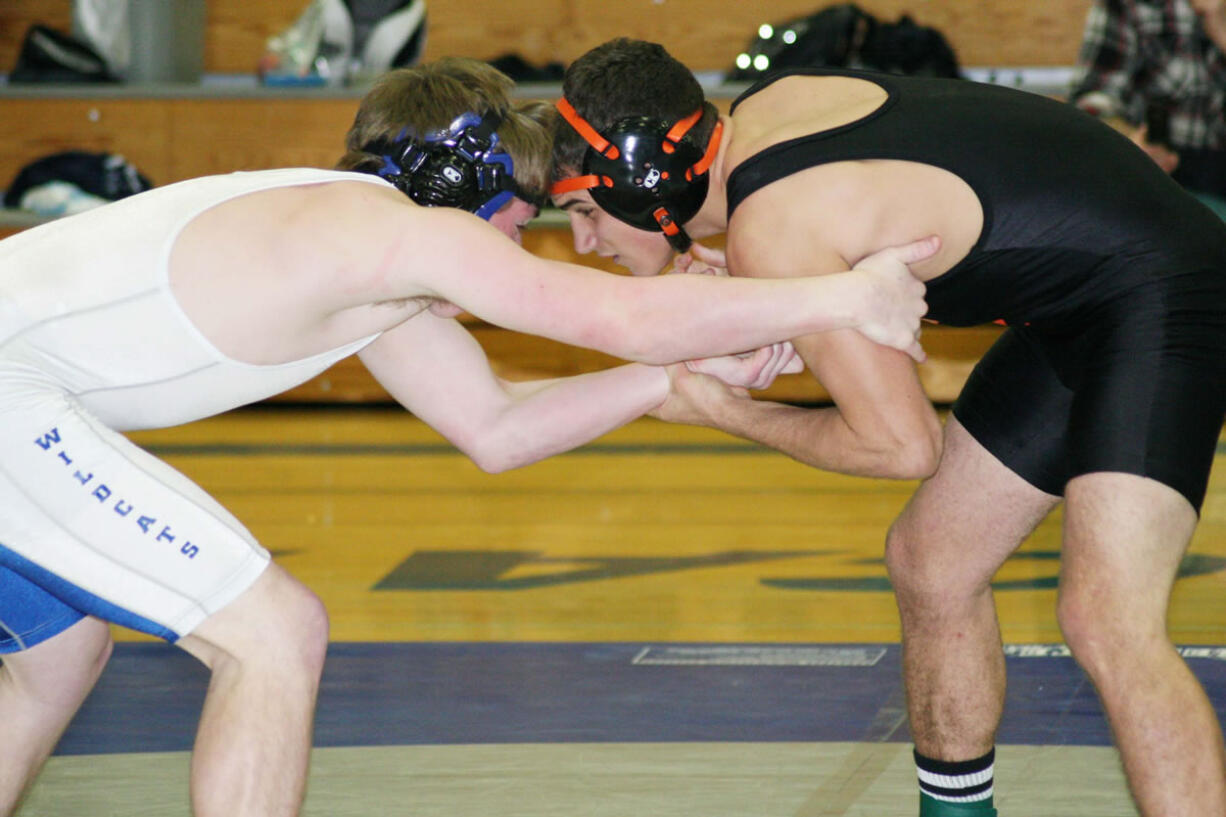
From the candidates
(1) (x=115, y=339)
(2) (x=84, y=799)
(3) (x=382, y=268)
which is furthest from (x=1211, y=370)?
(2) (x=84, y=799)

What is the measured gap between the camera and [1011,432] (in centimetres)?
260

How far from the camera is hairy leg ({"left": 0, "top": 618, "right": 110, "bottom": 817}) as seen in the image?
238cm

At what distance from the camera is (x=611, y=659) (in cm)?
388

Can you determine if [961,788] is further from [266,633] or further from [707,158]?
[266,633]

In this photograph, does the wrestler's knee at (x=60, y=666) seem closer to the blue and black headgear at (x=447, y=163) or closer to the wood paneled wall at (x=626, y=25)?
the blue and black headgear at (x=447, y=163)

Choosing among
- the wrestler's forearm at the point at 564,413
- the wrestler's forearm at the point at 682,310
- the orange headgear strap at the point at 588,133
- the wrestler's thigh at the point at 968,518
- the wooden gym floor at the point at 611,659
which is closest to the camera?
the wrestler's forearm at the point at 682,310

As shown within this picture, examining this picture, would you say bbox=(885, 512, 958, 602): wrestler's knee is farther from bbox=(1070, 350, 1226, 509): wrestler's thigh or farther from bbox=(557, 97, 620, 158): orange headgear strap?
bbox=(557, 97, 620, 158): orange headgear strap

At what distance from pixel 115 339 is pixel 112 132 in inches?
275

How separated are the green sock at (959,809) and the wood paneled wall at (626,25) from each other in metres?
7.02

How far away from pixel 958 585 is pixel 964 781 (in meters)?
0.34

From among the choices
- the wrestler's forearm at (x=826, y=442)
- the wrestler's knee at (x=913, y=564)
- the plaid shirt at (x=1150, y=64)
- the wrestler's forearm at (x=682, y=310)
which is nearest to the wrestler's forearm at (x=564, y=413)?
the wrestler's forearm at (x=826, y=442)

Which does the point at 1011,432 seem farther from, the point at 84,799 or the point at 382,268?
the point at 84,799

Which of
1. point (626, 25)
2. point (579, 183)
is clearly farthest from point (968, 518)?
point (626, 25)

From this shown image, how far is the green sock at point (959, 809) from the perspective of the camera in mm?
2658
